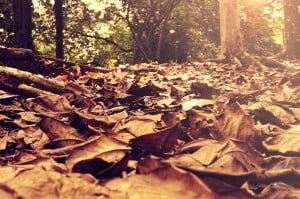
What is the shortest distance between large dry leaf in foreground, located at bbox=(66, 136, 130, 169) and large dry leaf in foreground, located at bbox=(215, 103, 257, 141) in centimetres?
45

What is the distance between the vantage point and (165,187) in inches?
42.1

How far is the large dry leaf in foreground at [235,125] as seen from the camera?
5.44 feet

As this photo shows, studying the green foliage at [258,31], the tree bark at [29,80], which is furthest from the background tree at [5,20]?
the tree bark at [29,80]

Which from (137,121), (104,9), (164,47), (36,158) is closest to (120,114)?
(137,121)

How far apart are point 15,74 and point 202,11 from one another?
14.6 meters

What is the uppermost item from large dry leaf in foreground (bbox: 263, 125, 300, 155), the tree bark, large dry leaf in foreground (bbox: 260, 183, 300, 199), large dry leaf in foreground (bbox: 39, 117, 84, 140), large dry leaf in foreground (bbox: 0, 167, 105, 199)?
the tree bark

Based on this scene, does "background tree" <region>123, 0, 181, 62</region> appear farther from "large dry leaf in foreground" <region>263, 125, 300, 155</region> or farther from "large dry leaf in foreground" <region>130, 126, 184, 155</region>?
"large dry leaf in foreground" <region>130, 126, 184, 155</region>

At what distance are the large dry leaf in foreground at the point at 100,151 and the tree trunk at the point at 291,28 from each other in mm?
9826

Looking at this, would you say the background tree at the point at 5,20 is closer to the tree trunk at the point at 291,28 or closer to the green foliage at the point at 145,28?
the green foliage at the point at 145,28

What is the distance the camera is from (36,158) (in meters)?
1.36

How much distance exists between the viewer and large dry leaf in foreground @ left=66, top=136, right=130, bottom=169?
1332 millimetres

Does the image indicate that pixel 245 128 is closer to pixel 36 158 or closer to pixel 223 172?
pixel 223 172

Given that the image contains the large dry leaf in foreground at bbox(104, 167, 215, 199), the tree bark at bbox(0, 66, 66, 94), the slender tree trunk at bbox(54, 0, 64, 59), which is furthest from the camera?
the slender tree trunk at bbox(54, 0, 64, 59)

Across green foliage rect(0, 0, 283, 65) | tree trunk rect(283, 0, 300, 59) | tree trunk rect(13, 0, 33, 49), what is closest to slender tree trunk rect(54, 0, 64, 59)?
green foliage rect(0, 0, 283, 65)
